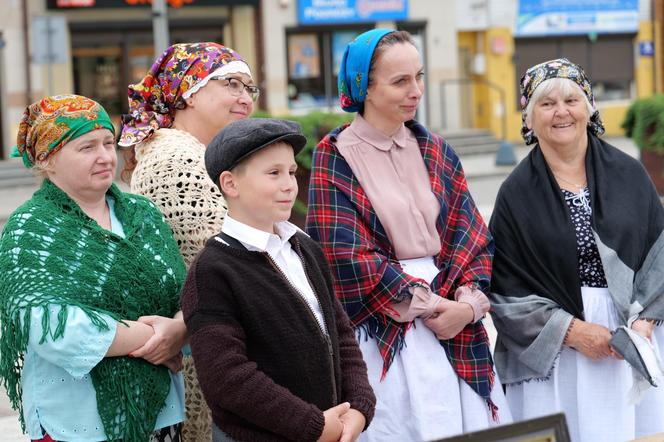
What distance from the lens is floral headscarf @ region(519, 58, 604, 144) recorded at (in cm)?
357

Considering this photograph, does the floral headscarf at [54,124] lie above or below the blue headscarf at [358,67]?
below

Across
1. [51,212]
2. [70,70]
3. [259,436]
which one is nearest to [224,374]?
[259,436]

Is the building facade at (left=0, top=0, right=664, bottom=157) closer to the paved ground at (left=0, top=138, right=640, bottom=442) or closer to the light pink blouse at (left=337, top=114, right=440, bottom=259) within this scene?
the paved ground at (left=0, top=138, right=640, bottom=442)

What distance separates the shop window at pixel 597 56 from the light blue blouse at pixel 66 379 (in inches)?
910

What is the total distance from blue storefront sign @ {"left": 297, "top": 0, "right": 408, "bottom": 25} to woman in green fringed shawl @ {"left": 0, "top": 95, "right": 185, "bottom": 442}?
66.4ft

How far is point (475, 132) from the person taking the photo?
23719mm

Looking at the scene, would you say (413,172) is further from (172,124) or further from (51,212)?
(51,212)

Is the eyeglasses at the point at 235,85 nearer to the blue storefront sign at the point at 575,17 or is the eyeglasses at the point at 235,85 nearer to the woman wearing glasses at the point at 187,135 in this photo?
the woman wearing glasses at the point at 187,135

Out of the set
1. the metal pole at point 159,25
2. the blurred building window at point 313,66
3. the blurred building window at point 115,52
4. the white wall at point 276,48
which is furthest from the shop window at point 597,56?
the metal pole at point 159,25

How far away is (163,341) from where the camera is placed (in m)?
2.95

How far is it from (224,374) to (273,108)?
2028 cm

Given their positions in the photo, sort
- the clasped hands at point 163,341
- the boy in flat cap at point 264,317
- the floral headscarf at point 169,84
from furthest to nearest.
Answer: the floral headscarf at point 169,84 → the clasped hands at point 163,341 → the boy in flat cap at point 264,317

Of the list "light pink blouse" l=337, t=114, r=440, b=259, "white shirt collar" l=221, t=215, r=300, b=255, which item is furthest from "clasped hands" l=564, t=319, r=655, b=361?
"white shirt collar" l=221, t=215, r=300, b=255

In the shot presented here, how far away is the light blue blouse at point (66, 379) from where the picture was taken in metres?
2.80
